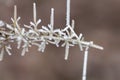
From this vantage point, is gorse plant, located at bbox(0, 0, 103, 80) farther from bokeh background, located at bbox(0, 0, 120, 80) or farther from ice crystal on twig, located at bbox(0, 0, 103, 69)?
bokeh background, located at bbox(0, 0, 120, 80)

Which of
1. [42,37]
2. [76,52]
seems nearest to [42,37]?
[42,37]

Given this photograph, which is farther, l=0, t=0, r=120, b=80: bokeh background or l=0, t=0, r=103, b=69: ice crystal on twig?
l=0, t=0, r=120, b=80: bokeh background

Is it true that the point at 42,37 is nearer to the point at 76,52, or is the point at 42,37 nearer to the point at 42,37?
the point at 42,37

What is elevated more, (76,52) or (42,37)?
(76,52)

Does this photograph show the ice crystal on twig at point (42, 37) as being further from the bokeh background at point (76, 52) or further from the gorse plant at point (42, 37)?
the bokeh background at point (76, 52)

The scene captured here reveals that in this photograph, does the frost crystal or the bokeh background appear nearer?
the frost crystal

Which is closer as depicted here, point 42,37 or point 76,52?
point 42,37

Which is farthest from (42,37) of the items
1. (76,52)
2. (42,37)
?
(76,52)

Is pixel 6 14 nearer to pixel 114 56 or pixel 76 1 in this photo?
pixel 76 1

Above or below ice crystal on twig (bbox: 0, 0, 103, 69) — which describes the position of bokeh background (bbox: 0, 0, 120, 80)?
above

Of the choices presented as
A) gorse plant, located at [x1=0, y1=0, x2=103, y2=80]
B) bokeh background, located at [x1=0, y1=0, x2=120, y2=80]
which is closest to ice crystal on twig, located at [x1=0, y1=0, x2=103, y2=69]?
gorse plant, located at [x1=0, y1=0, x2=103, y2=80]
